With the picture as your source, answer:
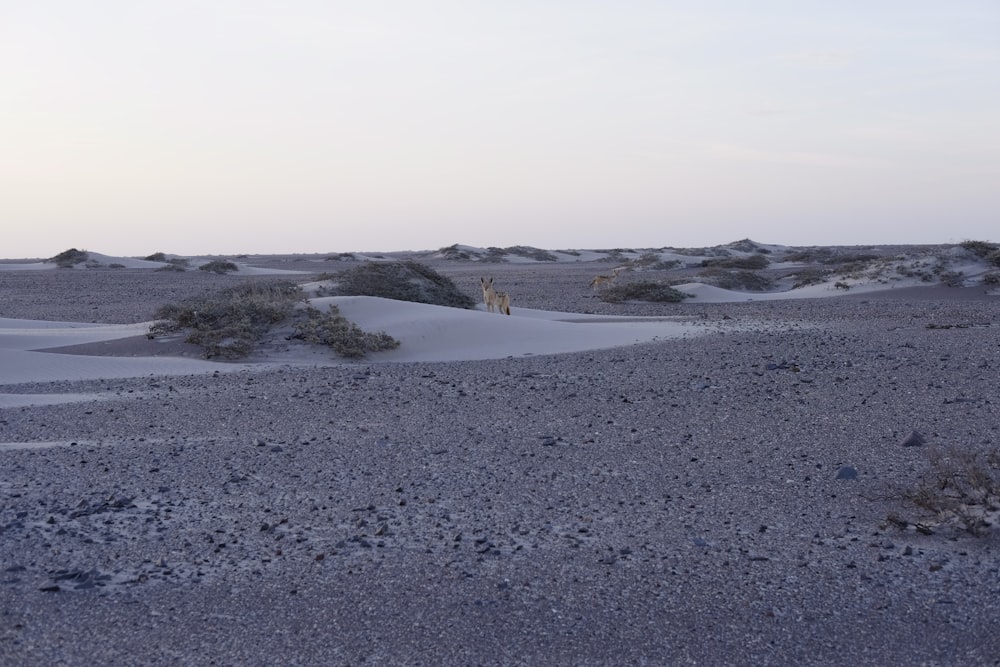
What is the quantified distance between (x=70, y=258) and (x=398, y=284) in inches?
1592

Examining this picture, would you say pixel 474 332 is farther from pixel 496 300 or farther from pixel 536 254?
pixel 536 254

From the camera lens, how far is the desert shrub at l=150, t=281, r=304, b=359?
13891 mm

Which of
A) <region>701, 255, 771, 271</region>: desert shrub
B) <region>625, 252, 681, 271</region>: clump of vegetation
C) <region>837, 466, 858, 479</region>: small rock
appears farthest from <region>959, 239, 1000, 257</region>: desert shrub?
<region>837, 466, 858, 479</region>: small rock

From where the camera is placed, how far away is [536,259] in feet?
244

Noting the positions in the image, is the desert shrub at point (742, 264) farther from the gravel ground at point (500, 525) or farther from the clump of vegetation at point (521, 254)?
the gravel ground at point (500, 525)

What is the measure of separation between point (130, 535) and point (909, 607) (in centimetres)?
393

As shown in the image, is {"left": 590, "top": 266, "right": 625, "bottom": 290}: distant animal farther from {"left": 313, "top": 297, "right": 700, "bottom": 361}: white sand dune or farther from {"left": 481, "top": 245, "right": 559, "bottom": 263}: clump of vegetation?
{"left": 481, "top": 245, "right": 559, "bottom": 263}: clump of vegetation

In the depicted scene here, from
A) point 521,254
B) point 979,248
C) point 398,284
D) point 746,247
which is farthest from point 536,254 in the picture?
point 398,284

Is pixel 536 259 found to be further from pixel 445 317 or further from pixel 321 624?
pixel 321 624

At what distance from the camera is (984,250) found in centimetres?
2852

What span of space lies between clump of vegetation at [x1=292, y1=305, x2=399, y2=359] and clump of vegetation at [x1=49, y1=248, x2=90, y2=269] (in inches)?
1762

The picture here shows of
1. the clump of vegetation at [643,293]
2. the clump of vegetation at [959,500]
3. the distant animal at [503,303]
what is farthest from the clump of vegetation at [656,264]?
the clump of vegetation at [959,500]

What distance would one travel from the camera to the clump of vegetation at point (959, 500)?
5.22 meters

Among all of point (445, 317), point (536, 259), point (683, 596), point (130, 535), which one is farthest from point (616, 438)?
point (536, 259)
